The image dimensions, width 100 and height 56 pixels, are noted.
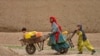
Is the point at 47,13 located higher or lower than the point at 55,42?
lower

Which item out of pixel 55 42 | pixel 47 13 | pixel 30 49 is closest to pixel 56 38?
pixel 55 42

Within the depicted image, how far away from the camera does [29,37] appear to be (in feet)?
60.2

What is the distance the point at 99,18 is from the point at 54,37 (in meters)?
17.0

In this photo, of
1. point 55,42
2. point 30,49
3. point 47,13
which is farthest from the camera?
point 47,13

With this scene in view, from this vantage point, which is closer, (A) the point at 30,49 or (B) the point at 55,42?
(B) the point at 55,42

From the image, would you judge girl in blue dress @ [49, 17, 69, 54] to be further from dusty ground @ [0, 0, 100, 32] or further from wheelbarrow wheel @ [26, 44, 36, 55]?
dusty ground @ [0, 0, 100, 32]

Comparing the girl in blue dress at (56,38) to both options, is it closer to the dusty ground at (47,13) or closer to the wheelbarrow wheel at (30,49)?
the wheelbarrow wheel at (30,49)

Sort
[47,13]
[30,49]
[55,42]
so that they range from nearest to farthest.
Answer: [55,42] < [30,49] < [47,13]

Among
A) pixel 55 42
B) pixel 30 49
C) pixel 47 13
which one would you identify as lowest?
pixel 47 13

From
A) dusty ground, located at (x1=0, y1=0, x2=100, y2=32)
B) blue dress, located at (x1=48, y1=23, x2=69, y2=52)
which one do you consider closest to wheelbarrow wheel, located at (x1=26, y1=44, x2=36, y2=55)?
blue dress, located at (x1=48, y1=23, x2=69, y2=52)

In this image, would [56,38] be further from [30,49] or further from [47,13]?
[47,13]

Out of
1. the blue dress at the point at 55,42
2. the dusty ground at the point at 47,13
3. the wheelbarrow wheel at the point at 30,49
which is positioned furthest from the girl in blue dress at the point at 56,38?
the dusty ground at the point at 47,13

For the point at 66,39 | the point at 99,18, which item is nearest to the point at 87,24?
the point at 99,18

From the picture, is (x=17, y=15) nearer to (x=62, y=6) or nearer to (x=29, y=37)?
(x=62, y=6)
